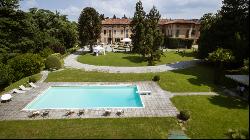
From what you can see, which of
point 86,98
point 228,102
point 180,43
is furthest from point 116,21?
point 228,102

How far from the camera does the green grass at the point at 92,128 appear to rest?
678 inches

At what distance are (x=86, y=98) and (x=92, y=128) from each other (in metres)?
9.66

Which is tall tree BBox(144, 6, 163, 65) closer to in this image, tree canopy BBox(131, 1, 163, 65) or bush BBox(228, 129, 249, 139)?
tree canopy BBox(131, 1, 163, 65)

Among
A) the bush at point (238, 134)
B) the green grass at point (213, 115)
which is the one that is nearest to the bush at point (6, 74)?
the green grass at point (213, 115)

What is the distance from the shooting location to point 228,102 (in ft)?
78.3

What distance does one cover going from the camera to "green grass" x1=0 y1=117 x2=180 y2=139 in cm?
1722

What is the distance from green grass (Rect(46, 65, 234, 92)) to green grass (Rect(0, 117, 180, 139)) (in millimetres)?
10081

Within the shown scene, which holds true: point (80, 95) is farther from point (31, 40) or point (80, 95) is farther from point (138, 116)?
point (31, 40)

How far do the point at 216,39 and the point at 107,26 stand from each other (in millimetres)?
60189

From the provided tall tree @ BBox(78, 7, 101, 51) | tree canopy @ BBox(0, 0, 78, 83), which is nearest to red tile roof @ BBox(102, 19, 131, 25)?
tall tree @ BBox(78, 7, 101, 51)

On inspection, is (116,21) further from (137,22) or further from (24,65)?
(24,65)

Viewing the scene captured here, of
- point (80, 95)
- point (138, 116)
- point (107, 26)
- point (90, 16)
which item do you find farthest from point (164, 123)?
point (107, 26)

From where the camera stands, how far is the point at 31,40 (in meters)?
46.1

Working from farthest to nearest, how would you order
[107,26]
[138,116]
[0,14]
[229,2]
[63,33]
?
[107,26]
[63,33]
[0,14]
[229,2]
[138,116]
